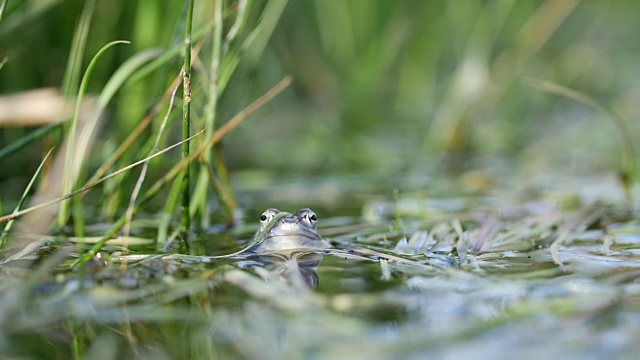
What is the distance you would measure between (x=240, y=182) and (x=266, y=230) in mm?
1290

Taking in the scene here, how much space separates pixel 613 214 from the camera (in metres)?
2.59

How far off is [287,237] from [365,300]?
58cm

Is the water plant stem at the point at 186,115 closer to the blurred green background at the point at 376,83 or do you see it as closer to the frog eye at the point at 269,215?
the frog eye at the point at 269,215

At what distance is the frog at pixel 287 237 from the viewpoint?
7.00 ft

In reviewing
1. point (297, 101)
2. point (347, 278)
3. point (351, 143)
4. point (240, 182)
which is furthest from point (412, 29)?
point (347, 278)

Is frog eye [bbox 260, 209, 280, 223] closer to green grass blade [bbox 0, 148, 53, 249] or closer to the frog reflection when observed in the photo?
the frog reflection

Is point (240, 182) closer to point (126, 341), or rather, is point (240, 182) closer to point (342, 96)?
point (342, 96)

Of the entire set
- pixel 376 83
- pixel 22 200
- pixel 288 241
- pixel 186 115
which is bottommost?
pixel 288 241

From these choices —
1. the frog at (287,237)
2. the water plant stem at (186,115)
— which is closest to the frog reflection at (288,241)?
the frog at (287,237)

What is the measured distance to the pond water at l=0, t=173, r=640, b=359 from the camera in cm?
140

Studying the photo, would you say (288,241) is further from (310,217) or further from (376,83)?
(376,83)

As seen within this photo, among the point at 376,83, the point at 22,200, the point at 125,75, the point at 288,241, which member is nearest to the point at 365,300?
the point at 288,241

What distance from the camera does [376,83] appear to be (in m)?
4.71

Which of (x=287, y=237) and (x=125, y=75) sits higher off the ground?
(x=125, y=75)
